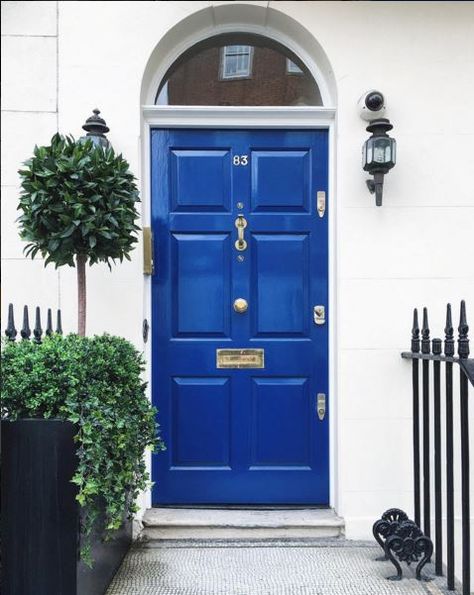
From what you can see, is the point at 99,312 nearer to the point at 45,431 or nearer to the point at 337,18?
the point at 45,431

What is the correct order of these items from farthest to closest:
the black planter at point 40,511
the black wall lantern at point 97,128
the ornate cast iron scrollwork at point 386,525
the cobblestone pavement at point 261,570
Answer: the black wall lantern at point 97,128, the ornate cast iron scrollwork at point 386,525, the cobblestone pavement at point 261,570, the black planter at point 40,511

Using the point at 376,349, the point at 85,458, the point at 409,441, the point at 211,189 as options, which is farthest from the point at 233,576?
the point at 211,189

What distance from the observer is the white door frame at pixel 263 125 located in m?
3.27

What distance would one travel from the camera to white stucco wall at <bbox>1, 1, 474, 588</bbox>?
3.16 m

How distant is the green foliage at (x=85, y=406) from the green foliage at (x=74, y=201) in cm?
46

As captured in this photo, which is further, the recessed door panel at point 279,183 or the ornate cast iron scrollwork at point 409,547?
the recessed door panel at point 279,183

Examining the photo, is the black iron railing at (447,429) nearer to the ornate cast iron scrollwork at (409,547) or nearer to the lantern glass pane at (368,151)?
the ornate cast iron scrollwork at (409,547)

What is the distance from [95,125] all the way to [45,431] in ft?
5.53

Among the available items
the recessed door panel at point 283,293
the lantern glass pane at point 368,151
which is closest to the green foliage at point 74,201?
the recessed door panel at point 283,293

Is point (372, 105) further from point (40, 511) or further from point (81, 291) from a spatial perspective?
point (40, 511)

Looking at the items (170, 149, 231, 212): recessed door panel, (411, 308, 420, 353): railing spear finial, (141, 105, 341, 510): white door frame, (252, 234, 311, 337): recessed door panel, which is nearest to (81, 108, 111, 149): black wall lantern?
(141, 105, 341, 510): white door frame

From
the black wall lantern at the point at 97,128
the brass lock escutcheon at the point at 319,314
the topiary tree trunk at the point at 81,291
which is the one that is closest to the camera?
the topiary tree trunk at the point at 81,291

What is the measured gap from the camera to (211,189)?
3.33 m

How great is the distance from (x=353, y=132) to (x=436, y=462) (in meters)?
1.89
